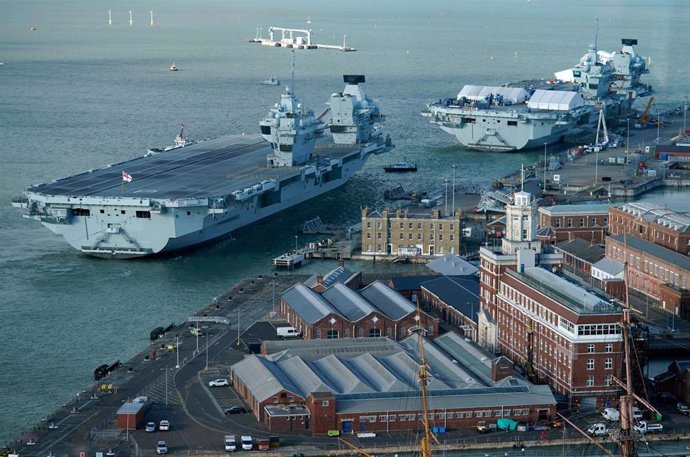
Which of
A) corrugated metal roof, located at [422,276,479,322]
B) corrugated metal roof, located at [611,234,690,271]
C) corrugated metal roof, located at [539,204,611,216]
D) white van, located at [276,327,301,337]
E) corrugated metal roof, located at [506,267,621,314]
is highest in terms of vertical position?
corrugated metal roof, located at [506,267,621,314]

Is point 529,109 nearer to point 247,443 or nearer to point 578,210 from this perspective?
point 578,210

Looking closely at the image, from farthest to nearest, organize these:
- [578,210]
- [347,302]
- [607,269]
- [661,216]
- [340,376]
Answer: [578,210], [661,216], [607,269], [347,302], [340,376]

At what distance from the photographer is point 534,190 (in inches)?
2739

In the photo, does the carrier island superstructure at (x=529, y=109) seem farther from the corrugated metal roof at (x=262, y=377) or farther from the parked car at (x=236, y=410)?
the parked car at (x=236, y=410)

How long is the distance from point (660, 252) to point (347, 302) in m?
11.7

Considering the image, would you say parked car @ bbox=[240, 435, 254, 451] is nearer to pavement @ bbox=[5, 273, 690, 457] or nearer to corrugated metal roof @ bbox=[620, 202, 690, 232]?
pavement @ bbox=[5, 273, 690, 457]

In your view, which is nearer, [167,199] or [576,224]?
[167,199]

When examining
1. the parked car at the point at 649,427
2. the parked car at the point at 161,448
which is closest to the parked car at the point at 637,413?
the parked car at the point at 649,427

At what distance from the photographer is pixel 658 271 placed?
49.7m

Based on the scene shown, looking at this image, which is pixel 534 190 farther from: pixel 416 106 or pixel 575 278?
pixel 416 106

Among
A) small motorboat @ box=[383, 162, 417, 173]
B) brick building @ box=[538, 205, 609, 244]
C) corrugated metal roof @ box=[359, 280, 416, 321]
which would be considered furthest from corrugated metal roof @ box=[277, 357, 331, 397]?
small motorboat @ box=[383, 162, 417, 173]

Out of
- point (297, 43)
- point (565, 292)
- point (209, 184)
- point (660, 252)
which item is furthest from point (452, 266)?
point (297, 43)

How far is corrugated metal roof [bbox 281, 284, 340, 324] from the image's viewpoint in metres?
44.4

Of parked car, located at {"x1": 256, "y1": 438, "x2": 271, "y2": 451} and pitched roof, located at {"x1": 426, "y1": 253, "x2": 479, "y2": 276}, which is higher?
pitched roof, located at {"x1": 426, "y1": 253, "x2": 479, "y2": 276}
